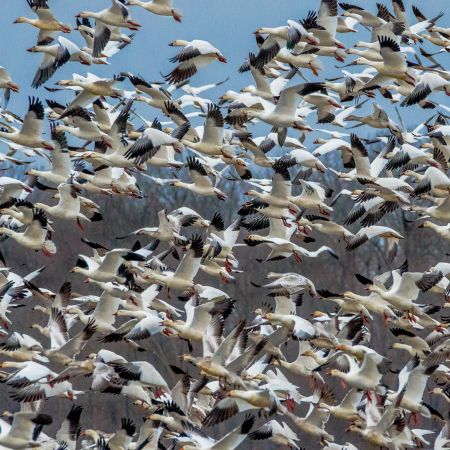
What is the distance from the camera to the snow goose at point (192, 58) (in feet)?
64.0

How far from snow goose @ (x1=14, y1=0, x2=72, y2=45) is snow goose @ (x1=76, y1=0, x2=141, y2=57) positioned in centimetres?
40

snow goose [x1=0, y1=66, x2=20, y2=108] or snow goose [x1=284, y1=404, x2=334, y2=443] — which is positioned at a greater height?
snow goose [x1=0, y1=66, x2=20, y2=108]

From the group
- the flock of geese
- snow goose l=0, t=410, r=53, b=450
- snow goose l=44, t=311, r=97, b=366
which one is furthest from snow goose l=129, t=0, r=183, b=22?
snow goose l=0, t=410, r=53, b=450

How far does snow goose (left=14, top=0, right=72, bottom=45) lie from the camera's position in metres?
20.3

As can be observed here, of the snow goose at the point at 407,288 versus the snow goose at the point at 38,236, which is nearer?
the snow goose at the point at 407,288

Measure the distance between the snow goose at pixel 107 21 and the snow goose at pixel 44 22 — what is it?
1.32 feet

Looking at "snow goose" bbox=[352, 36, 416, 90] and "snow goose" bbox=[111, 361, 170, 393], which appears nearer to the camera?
"snow goose" bbox=[111, 361, 170, 393]

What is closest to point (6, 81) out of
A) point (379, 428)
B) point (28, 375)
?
point (28, 375)

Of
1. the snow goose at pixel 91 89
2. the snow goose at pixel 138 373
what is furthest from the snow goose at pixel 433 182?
the snow goose at pixel 138 373

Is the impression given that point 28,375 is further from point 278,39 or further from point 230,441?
point 278,39

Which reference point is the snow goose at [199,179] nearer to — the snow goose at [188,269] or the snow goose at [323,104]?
the snow goose at [188,269]

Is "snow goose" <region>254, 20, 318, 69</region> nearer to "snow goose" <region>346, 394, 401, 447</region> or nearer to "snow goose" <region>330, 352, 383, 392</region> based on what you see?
"snow goose" <region>330, 352, 383, 392</region>

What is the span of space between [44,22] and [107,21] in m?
1.24

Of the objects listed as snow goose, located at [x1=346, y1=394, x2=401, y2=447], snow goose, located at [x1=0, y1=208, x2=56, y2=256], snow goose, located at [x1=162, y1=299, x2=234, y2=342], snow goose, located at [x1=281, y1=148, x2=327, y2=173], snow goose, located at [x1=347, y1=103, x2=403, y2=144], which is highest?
snow goose, located at [x1=347, y1=103, x2=403, y2=144]
